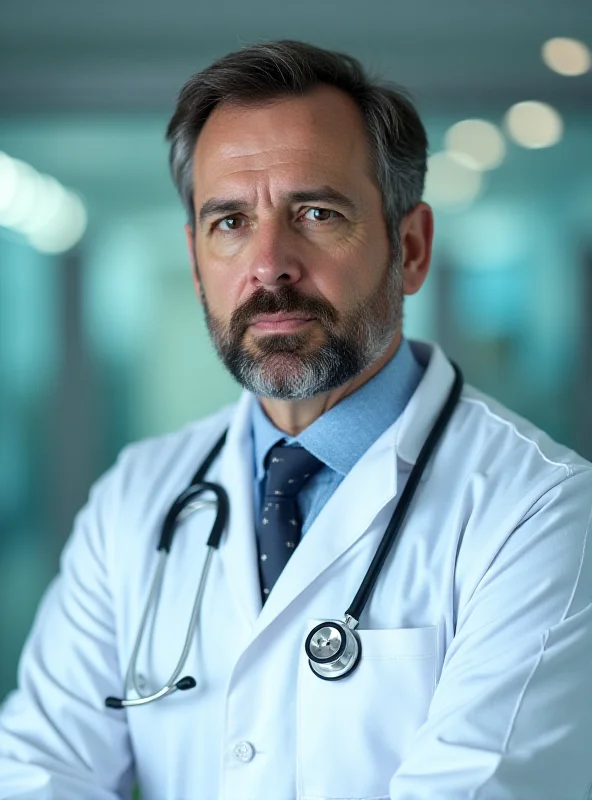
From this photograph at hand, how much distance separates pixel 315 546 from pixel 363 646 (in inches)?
6.5

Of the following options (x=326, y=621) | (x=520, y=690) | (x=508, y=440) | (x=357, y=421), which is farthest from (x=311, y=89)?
(x=520, y=690)

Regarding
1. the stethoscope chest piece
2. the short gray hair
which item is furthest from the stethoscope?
the short gray hair

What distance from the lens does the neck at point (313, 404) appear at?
147 centimetres

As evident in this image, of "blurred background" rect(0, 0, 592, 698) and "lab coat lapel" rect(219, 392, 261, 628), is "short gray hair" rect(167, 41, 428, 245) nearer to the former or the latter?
"lab coat lapel" rect(219, 392, 261, 628)

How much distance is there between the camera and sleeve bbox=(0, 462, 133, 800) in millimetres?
1331

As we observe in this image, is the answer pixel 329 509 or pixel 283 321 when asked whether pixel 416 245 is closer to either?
pixel 283 321

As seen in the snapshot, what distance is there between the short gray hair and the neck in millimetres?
227

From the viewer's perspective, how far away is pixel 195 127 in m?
1.53

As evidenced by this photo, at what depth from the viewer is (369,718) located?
46.4 inches

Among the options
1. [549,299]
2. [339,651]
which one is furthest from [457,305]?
[339,651]

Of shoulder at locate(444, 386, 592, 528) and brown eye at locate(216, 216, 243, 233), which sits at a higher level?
brown eye at locate(216, 216, 243, 233)

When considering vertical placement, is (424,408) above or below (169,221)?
below

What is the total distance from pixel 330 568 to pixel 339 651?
0.45ft

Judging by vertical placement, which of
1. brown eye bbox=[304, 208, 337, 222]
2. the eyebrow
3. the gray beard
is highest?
the eyebrow
